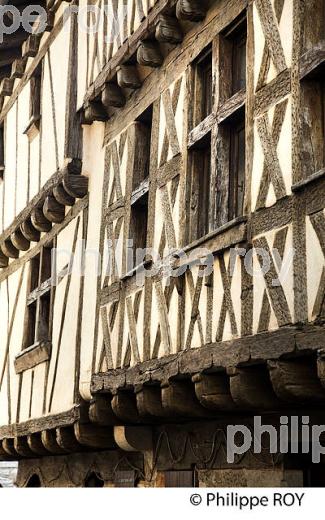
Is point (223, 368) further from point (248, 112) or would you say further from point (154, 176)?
point (154, 176)

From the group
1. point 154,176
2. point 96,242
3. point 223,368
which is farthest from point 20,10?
point 223,368

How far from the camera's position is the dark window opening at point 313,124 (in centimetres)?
608

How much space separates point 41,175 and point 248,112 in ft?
17.4

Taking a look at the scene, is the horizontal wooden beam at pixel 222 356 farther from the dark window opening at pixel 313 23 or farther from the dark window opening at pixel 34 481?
the dark window opening at pixel 34 481

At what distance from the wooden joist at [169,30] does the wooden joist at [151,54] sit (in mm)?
391

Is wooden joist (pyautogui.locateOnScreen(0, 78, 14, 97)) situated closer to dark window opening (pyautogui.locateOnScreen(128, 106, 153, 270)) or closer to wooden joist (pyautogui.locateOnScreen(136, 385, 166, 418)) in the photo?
dark window opening (pyautogui.locateOnScreen(128, 106, 153, 270))

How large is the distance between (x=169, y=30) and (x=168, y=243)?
5.21ft

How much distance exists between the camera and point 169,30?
26.5 feet

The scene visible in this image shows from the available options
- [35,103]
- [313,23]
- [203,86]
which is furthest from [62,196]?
[313,23]

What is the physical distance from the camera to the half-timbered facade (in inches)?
243

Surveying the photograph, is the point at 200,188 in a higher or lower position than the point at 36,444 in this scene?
higher

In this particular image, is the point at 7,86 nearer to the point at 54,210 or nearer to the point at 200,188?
the point at 54,210

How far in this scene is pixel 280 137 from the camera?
20.9ft

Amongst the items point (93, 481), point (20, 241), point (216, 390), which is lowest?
point (93, 481)
